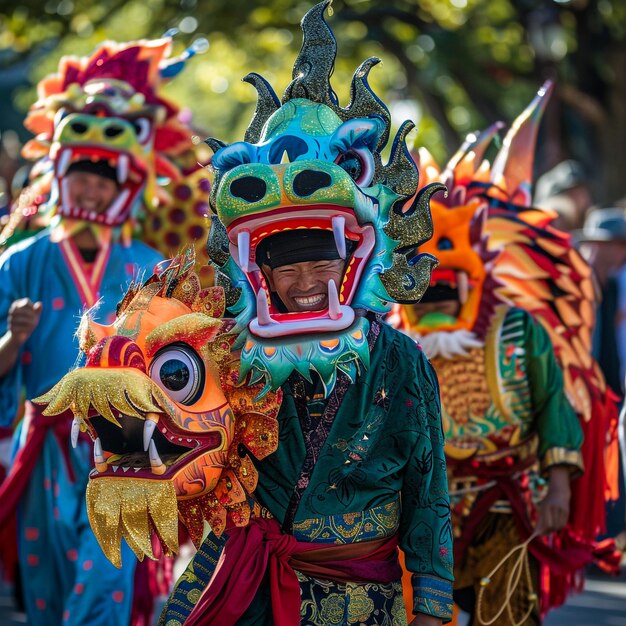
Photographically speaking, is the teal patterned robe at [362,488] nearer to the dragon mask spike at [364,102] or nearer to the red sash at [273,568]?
the red sash at [273,568]

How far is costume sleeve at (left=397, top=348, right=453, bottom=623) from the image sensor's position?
155 inches

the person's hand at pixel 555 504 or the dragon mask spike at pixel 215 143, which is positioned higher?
the dragon mask spike at pixel 215 143

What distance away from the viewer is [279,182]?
12.8 ft

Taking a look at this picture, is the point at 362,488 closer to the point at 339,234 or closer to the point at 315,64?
the point at 339,234

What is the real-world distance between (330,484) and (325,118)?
3.24ft

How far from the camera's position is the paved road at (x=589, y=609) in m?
8.09

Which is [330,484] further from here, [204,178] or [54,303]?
[204,178]

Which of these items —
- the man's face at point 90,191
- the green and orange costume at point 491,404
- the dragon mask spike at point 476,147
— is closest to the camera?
the green and orange costume at point 491,404

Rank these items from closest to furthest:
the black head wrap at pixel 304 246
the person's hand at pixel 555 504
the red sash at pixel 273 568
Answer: the red sash at pixel 273 568 < the black head wrap at pixel 304 246 < the person's hand at pixel 555 504

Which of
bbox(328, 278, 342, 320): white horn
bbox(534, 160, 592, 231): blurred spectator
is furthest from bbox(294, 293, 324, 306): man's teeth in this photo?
bbox(534, 160, 592, 231): blurred spectator

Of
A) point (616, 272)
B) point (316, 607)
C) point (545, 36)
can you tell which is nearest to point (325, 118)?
point (316, 607)

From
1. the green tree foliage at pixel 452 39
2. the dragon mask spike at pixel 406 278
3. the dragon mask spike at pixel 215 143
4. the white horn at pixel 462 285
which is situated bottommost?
the white horn at pixel 462 285

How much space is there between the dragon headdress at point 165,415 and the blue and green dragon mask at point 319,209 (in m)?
0.11

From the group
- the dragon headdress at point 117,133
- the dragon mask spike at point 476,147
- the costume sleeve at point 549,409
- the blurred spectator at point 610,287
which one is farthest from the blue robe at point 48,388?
the blurred spectator at point 610,287
